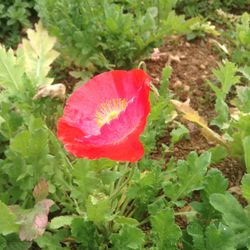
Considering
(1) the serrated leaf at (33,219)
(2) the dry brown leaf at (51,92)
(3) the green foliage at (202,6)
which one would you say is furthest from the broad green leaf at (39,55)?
(3) the green foliage at (202,6)

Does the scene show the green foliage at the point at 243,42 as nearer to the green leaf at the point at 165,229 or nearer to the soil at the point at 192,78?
the soil at the point at 192,78

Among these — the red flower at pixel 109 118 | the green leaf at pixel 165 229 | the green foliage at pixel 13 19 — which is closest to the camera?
the red flower at pixel 109 118

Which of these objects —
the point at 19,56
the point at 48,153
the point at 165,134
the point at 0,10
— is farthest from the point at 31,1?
the point at 48,153

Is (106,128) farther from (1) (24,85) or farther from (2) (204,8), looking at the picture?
(2) (204,8)

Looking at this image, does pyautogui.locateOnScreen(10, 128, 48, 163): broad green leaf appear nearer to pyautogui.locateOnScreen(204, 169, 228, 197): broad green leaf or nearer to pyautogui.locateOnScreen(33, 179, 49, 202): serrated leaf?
pyautogui.locateOnScreen(33, 179, 49, 202): serrated leaf

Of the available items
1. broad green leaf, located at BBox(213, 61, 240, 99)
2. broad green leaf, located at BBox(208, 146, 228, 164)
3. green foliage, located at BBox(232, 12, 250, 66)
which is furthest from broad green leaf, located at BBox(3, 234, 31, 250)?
green foliage, located at BBox(232, 12, 250, 66)
